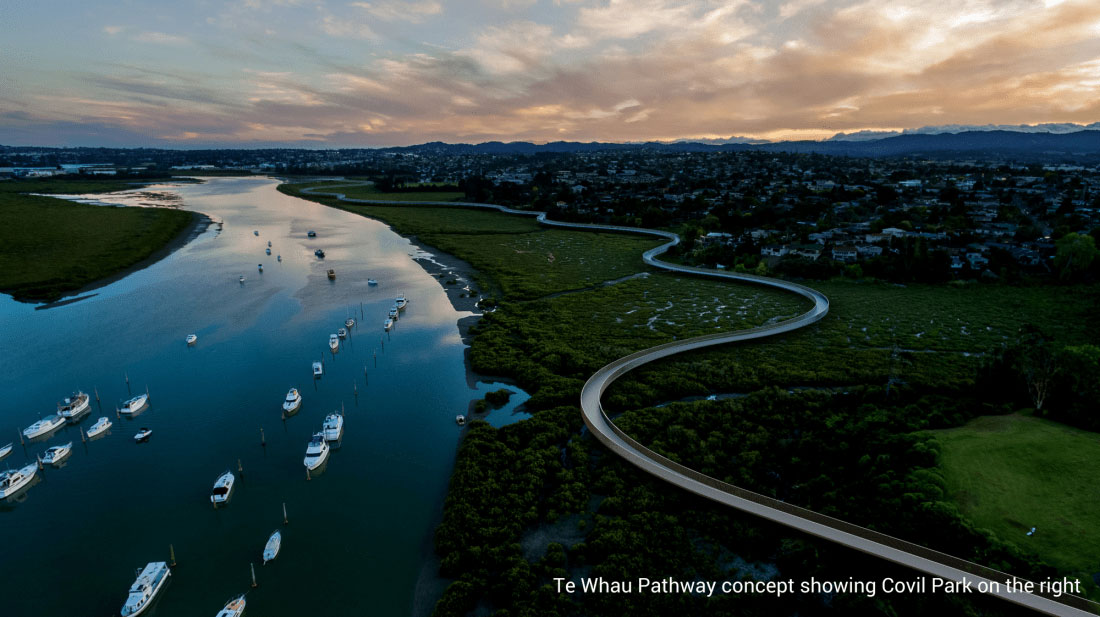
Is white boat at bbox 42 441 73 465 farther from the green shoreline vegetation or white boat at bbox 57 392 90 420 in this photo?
the green shoreline vegetation

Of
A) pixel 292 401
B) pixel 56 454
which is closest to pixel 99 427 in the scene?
pixel 56 454

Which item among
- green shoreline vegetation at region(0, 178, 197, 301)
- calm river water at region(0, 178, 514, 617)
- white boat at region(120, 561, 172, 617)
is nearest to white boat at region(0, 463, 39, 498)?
calm river water at region(0, 178, 514, 617)

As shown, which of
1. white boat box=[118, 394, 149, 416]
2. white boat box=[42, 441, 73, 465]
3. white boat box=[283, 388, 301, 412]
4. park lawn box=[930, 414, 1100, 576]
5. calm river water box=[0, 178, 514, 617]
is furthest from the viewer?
white boat box=[283, 388, 301, 412]

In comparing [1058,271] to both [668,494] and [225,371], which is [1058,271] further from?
[225,371]

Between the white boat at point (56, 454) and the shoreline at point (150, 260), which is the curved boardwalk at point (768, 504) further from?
the shoreline at point (150, 260)

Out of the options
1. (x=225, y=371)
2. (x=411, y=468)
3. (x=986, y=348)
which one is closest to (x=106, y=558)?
(x=411, y=468)
